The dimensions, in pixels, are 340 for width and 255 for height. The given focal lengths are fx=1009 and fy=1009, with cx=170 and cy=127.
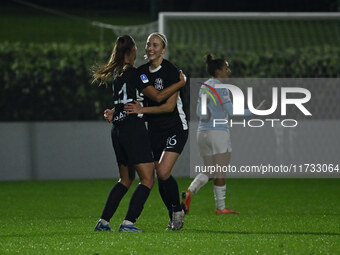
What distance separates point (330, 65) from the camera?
19.9m

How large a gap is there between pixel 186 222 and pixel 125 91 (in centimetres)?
219

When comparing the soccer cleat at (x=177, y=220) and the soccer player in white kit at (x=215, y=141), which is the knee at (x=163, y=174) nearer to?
the soccer cleat at (x=177, y=220)

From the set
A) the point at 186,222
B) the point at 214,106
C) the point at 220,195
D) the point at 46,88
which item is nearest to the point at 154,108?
the point at 186,222

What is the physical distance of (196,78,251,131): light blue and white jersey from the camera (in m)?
12.0

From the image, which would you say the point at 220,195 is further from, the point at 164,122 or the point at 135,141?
the point at 135,141

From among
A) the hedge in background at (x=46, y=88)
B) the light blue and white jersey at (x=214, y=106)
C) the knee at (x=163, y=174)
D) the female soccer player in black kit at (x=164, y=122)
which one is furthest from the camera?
the hedge in background at (x=46, y=88)

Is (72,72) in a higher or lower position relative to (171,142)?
lower

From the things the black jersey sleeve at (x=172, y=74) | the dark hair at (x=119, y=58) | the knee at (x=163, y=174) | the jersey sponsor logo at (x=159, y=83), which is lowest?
the knee at (x=163, y=174)

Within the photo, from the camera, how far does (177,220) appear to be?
9992 mm

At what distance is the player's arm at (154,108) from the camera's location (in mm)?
9453

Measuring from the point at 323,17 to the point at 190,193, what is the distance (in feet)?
18.2

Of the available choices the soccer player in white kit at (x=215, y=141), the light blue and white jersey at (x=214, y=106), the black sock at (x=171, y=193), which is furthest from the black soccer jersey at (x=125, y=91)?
the soccer player in white kit at (x=215, y=141)

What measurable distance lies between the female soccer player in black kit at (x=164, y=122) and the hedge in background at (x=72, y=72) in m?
9.39

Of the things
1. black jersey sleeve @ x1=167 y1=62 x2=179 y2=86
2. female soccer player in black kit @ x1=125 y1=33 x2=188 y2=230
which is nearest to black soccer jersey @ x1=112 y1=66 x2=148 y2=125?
female soccer player in black kit @ x1=125 y1=33 x2=188 y2=230
